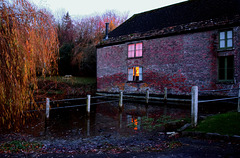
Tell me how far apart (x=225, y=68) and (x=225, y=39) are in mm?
2142

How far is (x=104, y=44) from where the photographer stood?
70.2 ft

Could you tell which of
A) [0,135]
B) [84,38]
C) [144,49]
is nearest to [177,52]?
[144,49]

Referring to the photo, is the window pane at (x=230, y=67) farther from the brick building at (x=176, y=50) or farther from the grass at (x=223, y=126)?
the grass at (x=223, y=126)

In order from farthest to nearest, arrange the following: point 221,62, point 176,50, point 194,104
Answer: point 176,50 < point 221,62 < point 194,104

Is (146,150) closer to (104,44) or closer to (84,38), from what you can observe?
(104,44)

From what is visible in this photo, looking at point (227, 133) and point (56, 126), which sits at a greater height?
point (227, 133)

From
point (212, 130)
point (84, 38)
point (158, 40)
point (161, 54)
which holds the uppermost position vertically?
point (84, 38)

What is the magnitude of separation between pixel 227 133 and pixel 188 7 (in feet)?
51.8

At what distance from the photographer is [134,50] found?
1883 cm

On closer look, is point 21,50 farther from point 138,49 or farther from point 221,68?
point 138,49

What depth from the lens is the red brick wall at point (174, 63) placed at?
1382 centimetres

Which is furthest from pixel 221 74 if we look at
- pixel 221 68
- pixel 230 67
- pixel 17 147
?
pixel 17 147

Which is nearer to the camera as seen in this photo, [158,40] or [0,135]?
[0,135]

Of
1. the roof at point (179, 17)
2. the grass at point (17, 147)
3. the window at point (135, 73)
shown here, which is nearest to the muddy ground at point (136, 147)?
the grass at point (17, 147)
